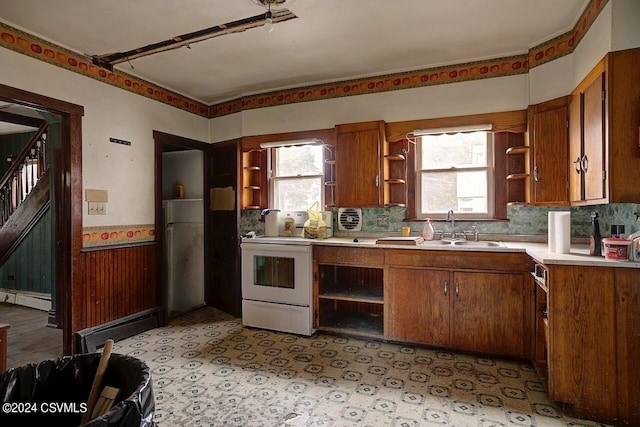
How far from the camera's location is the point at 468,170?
3.65 m

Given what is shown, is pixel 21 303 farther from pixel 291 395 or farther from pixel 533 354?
pixel 533 354

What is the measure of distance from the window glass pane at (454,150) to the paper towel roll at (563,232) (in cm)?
120

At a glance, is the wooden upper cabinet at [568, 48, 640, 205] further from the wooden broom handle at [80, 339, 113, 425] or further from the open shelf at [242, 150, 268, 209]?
the open shelf at [242, 150, 268, 209]

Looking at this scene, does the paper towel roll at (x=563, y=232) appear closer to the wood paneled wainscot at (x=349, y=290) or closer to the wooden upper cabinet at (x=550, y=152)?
the wooden upper cabinet at (x=550, y=152)

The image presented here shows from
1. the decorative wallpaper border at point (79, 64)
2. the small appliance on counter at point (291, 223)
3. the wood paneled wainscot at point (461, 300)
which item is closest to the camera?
the decorative wallpaper border at point (79, 64)

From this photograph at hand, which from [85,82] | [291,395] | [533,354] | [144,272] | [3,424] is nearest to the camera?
[3,424]

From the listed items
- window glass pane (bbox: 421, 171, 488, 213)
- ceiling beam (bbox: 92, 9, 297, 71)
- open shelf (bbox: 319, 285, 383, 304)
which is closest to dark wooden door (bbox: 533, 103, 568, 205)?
window glass pane (bbox: 421, 171, 488, 213)

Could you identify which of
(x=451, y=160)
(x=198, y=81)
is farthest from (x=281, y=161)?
(x=451, y=160)

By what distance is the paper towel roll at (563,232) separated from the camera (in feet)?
8.26

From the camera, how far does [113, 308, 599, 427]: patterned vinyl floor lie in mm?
2180

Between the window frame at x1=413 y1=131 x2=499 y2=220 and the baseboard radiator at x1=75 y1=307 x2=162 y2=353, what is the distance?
3138mm

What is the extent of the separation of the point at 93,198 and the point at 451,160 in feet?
11.9

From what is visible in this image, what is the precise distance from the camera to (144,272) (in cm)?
392

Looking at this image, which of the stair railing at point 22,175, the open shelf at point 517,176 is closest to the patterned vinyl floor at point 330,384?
the open shelf at point 517,176
